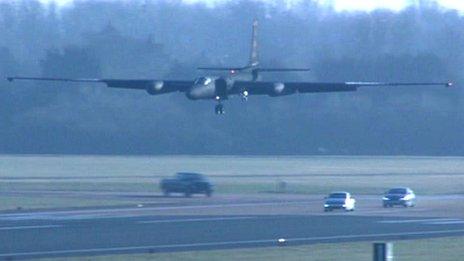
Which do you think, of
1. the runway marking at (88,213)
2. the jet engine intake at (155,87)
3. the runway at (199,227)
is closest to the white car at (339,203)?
the runway at (199,227)

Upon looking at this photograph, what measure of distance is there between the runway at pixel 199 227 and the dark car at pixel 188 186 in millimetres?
5639

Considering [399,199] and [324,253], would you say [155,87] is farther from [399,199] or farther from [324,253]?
[324,253]

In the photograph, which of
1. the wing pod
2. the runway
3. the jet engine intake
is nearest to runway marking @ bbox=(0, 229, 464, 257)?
the runway

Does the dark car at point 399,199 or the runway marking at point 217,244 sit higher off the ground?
the dark car at point 399,199

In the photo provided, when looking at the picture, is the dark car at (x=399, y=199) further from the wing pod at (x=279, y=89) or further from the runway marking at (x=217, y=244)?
the runway marking at (x=217, y=244)

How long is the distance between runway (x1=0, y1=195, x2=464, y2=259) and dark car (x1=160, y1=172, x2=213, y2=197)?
5.64m

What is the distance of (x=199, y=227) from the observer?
119 feet

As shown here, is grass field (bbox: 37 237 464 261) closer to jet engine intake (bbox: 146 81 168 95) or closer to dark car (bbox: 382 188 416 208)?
dark car (bbox: 382 188 416 208)

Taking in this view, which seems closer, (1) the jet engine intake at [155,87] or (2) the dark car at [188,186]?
(1) the jet engine intake at [155,87]

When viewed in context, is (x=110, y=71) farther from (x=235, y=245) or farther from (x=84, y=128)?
(x=235, y=245)

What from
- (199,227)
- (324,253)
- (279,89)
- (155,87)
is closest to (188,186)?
(155,87)

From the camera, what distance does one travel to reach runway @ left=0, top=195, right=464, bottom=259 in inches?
1206

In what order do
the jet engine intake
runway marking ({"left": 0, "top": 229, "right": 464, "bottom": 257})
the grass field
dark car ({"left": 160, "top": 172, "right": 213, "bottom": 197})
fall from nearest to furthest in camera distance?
→ the grass field < runway marking ({"left": 0, "top": 229, "right": 464, "bottom": 257}) < the jet engine intake < dark car ({"left": 160, "top": 172, "right": 213, "bottom": 197})

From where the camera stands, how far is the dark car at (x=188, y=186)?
178 feet
